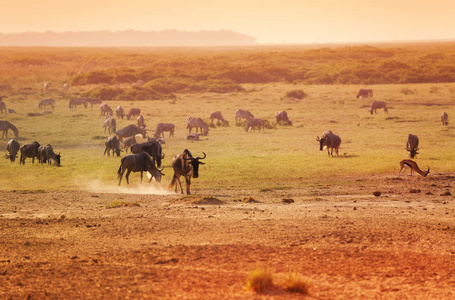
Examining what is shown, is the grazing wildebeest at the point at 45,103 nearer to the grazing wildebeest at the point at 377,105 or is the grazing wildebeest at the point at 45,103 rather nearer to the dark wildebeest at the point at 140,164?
the grazing wildebeest at the point at 377,105

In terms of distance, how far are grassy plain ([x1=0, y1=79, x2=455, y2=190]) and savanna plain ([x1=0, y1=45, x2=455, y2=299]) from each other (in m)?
0.12

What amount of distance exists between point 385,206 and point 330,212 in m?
1.94

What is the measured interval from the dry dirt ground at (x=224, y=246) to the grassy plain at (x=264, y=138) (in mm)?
4134

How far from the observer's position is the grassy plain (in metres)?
23.0

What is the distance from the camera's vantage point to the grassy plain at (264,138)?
23.0m

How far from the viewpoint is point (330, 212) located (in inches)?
624

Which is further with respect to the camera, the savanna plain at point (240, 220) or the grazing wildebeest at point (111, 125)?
the grazing wildebeest at point (111, 125)

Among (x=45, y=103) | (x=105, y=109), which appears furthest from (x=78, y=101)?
(x=105, y=109)

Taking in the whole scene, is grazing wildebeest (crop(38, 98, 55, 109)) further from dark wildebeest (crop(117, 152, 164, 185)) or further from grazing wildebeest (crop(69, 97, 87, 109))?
dark wildebeest (crop(117, 152, 164, 185))

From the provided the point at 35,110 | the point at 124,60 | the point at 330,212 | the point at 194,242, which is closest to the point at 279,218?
the point at 330,212

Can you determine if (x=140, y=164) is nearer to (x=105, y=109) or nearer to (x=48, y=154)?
(x=48, y=154)

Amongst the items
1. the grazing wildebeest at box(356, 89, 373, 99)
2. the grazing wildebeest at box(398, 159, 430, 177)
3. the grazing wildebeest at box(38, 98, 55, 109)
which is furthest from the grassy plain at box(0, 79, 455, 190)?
the grazing wildebeest at box(356, 89, 373, 99)

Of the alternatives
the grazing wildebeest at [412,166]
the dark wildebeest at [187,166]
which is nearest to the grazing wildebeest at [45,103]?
the dark wildebeest at [187,166]

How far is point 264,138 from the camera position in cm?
3434
